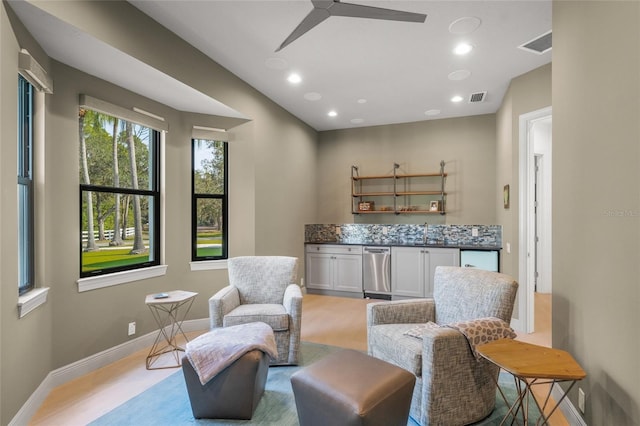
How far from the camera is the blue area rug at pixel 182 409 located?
80.1 inches

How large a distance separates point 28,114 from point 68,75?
502 mm

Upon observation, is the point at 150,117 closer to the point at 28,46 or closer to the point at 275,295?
the point at 28,46

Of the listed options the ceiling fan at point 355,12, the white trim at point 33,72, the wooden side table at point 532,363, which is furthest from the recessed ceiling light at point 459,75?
the white trim at point 33,72

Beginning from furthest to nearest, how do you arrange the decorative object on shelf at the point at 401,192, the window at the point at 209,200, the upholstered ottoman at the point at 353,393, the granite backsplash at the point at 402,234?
the decorative object on shelf at the point at 401,192 → the granite backsplash at the point at 402,234 → the window at the point at 209,200 → the upholstered ottoman at the point at 353,393

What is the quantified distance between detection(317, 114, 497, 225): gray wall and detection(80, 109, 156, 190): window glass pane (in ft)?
10.7

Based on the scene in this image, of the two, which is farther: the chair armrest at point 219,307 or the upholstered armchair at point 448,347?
the chair armrest at point 219,307

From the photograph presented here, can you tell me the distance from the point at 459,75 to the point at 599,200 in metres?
Answer: 2.54

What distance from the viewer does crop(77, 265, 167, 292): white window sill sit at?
108 inches

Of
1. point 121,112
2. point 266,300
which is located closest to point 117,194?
point 121,112

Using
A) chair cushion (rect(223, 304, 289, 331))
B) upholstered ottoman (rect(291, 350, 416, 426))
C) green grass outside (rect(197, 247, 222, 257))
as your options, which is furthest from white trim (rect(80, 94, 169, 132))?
upholstered ottoman (rect(291, 350, 416, 426))

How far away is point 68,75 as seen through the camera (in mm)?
2611

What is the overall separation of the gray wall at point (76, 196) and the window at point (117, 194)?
152 mm

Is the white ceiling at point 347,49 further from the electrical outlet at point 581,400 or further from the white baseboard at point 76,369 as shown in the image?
the electrical outlet at point 581,400

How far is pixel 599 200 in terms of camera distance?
163 cm
